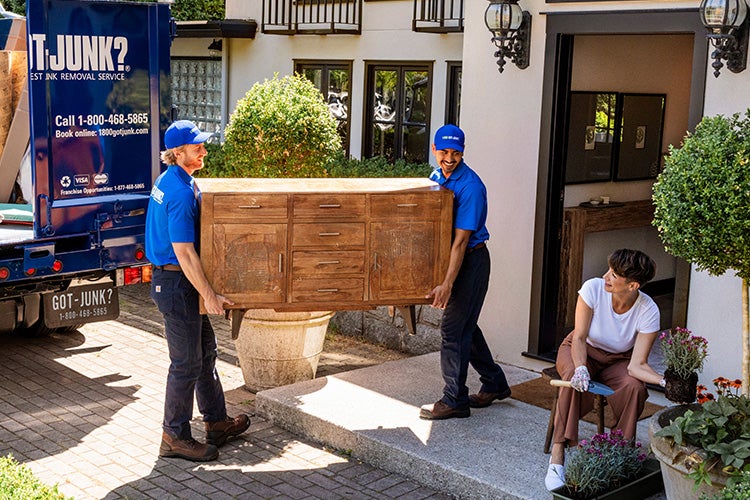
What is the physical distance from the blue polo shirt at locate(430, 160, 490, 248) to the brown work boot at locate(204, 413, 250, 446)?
1857mm

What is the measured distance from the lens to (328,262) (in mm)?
6270

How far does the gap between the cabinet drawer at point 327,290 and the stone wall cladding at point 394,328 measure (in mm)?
1967

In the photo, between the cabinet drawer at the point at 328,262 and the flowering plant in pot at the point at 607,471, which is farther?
the cabinet drawer at the point at 328,262

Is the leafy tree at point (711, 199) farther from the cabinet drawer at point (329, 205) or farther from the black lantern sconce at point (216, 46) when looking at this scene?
the black lantern sconce at point (216, 46)

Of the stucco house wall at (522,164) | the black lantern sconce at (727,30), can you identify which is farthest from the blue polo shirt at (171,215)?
the black lantern sconce at (727,30)

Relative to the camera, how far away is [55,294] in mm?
7734

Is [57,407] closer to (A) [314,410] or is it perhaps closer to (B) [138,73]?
(A) [314,410]

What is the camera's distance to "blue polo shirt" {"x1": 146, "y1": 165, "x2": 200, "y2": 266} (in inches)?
233

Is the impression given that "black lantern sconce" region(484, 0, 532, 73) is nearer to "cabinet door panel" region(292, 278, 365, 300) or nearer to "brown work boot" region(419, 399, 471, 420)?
"cabinet door panel" region(292, 278, 365, 300)

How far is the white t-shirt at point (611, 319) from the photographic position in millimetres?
5715

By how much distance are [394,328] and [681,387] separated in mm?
3912

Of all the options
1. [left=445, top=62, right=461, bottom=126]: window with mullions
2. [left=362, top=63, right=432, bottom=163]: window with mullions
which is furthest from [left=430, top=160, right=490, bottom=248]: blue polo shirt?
[left=362, top=63, right=432, bottom=163]: window with mullions

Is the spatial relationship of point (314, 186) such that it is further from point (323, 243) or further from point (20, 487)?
point (20, 487)

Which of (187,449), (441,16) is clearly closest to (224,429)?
(187,449)
